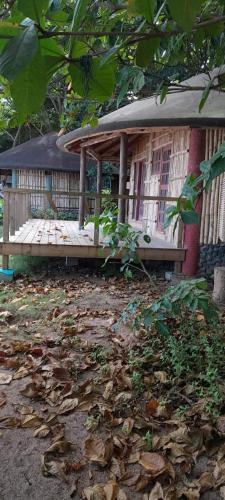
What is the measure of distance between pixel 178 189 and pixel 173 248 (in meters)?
1.66

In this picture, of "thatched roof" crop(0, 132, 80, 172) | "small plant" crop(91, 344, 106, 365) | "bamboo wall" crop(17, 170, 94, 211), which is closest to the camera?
"small plant" crop(91, 344, 106, 365)

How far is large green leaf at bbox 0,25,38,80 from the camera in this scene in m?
0.89

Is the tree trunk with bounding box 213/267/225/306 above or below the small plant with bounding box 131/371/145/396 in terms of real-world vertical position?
above

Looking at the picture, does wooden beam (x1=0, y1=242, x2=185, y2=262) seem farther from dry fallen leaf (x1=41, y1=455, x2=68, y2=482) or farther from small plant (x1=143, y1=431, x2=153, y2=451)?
dry fallen leaf (x1=41, y1=455, x2=68, y2=482)

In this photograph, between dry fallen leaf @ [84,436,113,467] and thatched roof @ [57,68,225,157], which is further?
thatched roof @ [57,68,225,157]

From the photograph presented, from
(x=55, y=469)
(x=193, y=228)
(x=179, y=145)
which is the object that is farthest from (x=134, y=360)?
(x=179, y=145)

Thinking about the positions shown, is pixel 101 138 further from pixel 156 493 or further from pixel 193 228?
pixel 156 493

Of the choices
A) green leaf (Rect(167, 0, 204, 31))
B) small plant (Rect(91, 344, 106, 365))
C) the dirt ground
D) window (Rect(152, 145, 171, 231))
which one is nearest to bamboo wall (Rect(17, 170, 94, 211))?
window (Rect(152, 145, 171, 231))

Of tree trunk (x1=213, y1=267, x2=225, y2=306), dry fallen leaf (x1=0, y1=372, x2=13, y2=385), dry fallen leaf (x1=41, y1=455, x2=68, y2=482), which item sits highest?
tree trunk (x1=213, y1=267, x2=225, y2=306)

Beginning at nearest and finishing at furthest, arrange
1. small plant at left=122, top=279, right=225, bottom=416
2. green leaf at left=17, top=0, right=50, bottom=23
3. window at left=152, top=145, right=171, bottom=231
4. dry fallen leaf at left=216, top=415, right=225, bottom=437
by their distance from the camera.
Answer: green leaf at left=17, top=0, right=50, bottom=23 < dry fallen leaf at left=216, top=415, right=225, bottom=437 < small plant at left=122, top=279, right=225, bottom=416 < window at left=152, top=145, right=171, bottom=231

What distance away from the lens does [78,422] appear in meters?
2.96

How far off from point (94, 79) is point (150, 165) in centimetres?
1063

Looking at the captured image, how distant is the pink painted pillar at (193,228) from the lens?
7672mm

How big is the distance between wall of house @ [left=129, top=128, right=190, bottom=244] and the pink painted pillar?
1.19ft
